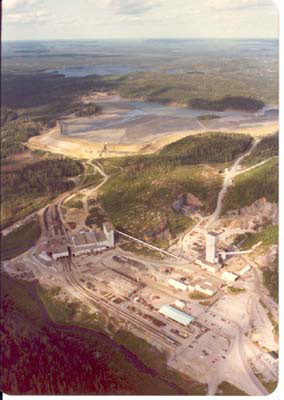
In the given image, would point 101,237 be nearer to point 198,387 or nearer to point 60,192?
point 60,192

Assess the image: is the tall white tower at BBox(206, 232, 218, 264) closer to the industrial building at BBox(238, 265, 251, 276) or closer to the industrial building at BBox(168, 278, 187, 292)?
the industrial building at BBox(238, 265, 251, 276)

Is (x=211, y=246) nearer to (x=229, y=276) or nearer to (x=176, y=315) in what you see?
(x=229, y=276)

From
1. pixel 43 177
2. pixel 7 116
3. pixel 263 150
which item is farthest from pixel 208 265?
pixel 7 116

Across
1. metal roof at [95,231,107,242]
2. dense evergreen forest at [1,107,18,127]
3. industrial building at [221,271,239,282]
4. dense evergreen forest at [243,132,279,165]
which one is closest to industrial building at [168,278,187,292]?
industrial building at [221,271,239,282]

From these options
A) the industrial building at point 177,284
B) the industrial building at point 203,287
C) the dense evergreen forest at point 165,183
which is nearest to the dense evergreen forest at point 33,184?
the dense evergreen forest at point 165,183

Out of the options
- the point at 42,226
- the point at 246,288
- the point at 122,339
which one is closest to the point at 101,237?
the point at 42,226
